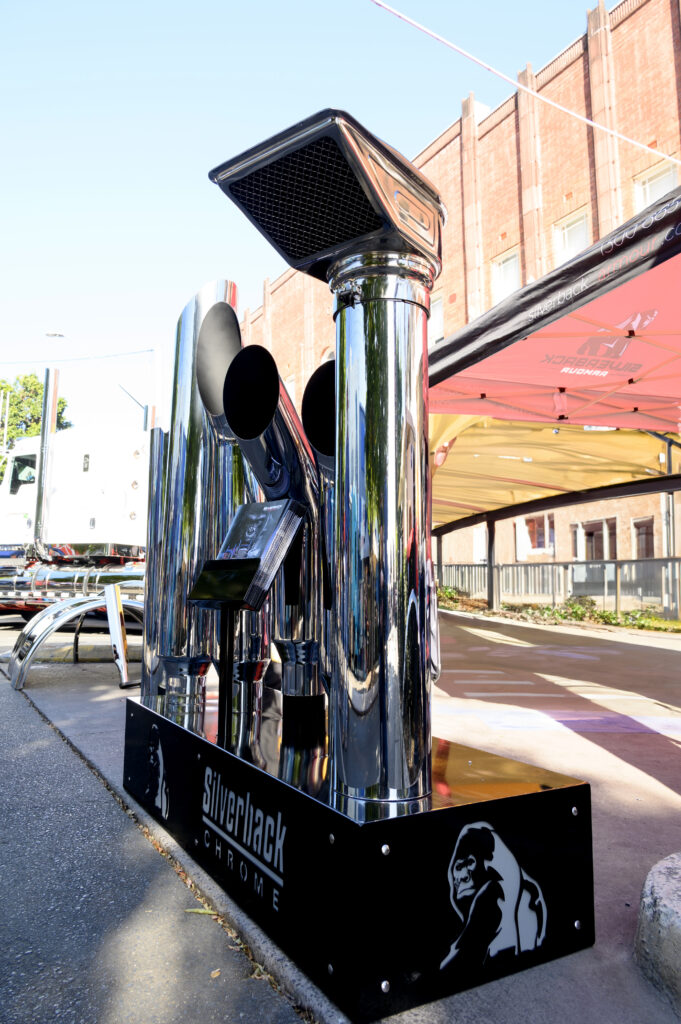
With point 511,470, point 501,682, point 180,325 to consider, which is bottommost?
point 501,682

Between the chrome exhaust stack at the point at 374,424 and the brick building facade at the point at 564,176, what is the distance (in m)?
10.6

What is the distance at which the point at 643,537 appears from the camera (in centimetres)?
2030

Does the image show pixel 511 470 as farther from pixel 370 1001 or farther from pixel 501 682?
pixel 370 1001

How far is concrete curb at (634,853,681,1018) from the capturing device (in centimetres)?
139

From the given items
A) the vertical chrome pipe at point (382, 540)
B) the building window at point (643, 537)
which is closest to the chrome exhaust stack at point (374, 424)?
the vertical chrome pipe at point (382, 540)

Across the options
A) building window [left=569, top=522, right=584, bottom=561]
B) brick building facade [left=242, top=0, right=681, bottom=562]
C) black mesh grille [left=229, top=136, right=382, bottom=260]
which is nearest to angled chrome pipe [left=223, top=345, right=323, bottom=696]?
black mesh grille [left=229, top=136, right=382, bottom=260]

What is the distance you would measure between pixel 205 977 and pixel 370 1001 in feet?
1.18

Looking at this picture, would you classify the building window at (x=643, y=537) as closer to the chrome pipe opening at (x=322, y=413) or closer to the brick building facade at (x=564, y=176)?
the brick building facade at (x=564, y=176)

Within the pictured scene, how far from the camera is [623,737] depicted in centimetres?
396

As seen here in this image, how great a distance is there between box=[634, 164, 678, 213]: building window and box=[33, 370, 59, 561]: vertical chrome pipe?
42.3ft

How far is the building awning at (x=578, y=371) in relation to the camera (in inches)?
167

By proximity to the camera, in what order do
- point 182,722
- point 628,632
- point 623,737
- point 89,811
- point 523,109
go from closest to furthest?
point 182,722, point 89,811, point 623,737, point 628,632, point 523,109

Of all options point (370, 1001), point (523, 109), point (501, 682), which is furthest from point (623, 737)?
point (523, 109)

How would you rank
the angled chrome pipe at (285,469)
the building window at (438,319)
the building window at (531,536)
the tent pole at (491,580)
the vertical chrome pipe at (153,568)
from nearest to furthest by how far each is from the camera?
the angled chrome pipe at (285,469), the vertical chrome pipe at (153,568), the tent pole at (491,580), the building window at (438,319), the building window at (531,536)
